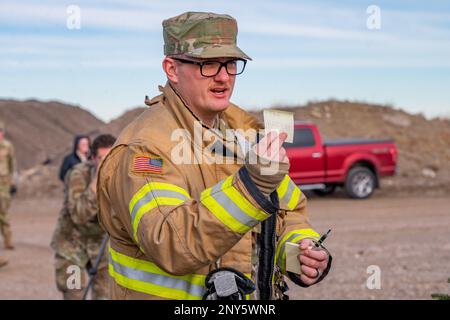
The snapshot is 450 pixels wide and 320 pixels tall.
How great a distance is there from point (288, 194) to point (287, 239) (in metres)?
0.19

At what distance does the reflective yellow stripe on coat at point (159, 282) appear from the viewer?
10.3ft

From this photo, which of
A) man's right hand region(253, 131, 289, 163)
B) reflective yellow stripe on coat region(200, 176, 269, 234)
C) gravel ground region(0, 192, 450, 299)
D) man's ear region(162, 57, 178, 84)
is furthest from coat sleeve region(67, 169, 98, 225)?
man's right hand region(253, 131, 289, 163)

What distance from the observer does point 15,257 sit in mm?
13664

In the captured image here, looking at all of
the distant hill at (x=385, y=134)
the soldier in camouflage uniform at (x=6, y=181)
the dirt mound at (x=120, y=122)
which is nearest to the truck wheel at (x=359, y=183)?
the distant hill at (x=385, y=134)

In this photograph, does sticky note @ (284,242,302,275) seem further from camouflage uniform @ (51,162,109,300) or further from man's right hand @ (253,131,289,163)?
camouflage uniform @ (51,162,109,300)

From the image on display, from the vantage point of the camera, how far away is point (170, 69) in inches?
129

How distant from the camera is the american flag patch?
2.98 metres

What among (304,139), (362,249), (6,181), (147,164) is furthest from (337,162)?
(147,164)

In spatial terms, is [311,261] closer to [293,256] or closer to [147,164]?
[293,256]

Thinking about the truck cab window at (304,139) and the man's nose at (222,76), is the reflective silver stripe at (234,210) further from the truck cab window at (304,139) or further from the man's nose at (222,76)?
the truck cab window at (304,139)

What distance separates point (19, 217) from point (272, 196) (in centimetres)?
1745

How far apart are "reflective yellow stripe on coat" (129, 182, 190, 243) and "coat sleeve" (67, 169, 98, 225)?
4138 mm

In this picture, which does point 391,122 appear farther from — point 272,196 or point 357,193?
point 272,196

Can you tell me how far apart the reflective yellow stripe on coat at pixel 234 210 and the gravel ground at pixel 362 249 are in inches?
284
